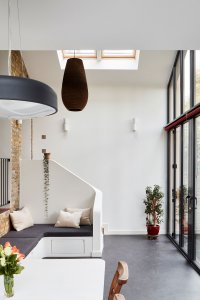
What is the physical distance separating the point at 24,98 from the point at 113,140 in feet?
20.4

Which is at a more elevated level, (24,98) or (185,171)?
(24,98)

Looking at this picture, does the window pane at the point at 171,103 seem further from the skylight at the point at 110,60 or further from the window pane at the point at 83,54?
the window pane at the point at 83,54

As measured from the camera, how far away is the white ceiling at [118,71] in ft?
24.0

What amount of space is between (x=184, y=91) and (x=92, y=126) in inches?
98.6

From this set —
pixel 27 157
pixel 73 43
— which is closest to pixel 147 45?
pixel 73 43

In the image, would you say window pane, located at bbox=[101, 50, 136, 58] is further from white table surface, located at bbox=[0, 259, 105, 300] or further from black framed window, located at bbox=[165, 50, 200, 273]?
white table surface, located at bbox=[0, 259, 105, 300]

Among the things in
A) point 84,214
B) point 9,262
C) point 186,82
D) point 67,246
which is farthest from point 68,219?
point 9,262

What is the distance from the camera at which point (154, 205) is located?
Result: 7.53 m

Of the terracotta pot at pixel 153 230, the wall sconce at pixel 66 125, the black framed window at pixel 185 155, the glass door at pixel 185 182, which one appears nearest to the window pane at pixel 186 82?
the black framed window at pixel 185 155

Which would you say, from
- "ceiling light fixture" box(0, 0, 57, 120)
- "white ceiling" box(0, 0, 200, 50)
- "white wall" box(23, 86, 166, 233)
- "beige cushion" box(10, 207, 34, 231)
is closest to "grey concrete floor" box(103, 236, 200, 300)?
"white wall" box(23, 86, 166, 233)

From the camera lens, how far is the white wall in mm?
8086

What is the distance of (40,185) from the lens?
7.18 meters

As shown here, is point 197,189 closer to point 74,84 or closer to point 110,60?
point 74,84

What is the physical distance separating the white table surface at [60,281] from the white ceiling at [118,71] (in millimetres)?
5175
